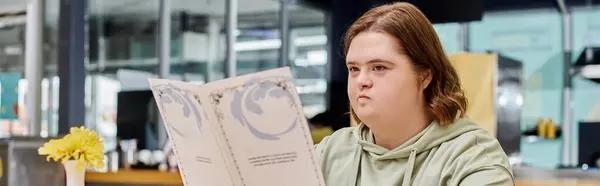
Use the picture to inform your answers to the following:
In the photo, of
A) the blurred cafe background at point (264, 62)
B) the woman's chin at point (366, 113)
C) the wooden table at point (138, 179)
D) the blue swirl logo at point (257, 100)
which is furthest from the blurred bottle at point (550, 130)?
the blue swirl logo at point (257, 100)

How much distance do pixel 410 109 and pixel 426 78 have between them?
78 mm

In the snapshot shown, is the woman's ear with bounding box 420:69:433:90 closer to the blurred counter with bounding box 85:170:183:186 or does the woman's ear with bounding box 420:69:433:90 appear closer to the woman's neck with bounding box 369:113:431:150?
the woman's neck with bounding box 369:113:431:150

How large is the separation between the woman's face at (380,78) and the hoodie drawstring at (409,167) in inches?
3.2

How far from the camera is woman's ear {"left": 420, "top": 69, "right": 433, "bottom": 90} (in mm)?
1511

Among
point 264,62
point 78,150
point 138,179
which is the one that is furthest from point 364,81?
point 264,62

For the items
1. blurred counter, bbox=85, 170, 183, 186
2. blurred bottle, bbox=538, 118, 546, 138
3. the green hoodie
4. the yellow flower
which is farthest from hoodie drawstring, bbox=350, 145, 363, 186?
blurred bottle, bbox=538, 118, 546, 138

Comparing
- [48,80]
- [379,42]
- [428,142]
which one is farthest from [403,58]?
[48,80]

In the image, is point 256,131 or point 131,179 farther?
point 131,179

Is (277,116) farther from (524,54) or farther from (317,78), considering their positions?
(524,54)

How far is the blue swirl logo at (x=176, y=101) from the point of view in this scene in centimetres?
140

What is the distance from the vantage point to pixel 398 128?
1514 mm

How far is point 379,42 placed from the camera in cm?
146

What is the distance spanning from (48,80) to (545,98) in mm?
5353

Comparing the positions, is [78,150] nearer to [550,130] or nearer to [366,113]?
[366,113]
